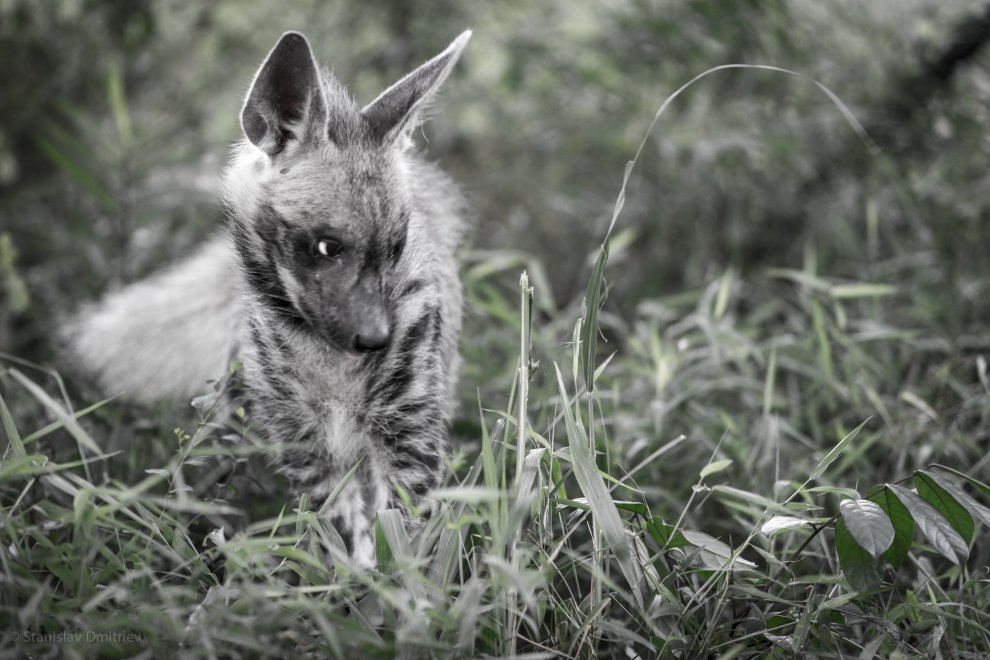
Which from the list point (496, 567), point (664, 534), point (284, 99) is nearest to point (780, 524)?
point (664, 534)

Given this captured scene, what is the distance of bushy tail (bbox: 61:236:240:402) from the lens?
12.7 ft

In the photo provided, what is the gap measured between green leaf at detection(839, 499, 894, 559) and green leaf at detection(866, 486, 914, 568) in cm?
8

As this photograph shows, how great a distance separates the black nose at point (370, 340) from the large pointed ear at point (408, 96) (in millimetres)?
765

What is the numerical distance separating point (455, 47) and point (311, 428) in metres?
1.43

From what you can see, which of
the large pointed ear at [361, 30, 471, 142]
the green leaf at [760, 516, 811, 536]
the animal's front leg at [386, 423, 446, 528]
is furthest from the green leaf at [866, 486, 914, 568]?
the large pointed ear at [361, 30, 471, 142]

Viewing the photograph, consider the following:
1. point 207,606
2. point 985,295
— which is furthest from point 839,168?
point 207,606

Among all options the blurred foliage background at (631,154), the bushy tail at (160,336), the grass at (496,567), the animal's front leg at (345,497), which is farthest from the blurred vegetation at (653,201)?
the animal's front leg at (345,497)

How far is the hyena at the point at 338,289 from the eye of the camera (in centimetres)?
255

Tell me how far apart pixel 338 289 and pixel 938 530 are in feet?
6.08

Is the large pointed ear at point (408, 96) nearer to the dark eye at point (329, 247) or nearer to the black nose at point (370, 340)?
the dark eye at point (329, 247)

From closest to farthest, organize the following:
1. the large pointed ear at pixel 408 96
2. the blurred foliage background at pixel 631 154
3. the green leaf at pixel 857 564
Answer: the green leaf at pixel 857 564, the large pointed ear at pixel 408 96, the blurred foliage background at pixel 631 154

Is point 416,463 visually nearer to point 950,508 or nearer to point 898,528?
point 898,528

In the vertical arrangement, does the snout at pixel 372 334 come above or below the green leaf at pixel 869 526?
above

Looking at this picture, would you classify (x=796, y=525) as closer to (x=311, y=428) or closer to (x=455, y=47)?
(x=311, y=428)
